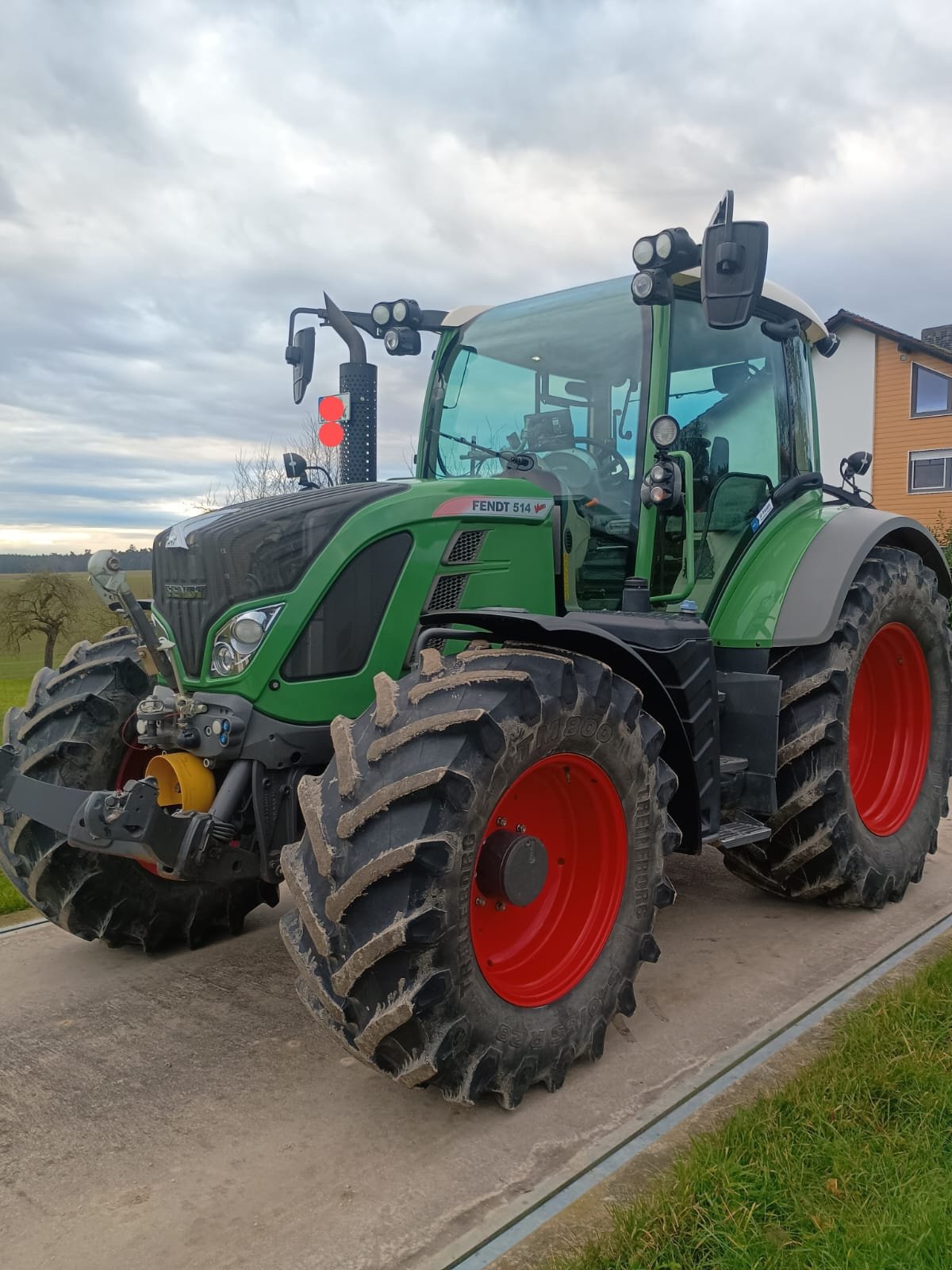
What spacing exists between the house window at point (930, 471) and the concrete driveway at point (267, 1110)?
2166 cm

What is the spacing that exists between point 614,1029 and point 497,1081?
688mm

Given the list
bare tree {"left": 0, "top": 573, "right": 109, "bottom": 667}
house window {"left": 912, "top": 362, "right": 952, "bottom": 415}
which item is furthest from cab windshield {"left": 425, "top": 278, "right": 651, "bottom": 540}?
bare tree {"left": 0, "top": 573, "right": 109, "bottom": 667}

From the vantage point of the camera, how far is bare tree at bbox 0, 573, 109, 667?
2969 centimetres

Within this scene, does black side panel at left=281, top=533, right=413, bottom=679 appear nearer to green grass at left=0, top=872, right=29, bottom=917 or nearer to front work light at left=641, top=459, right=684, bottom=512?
front work light at left=641, top=459, right=684, bottom=512

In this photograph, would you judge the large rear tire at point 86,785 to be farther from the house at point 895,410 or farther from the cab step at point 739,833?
the house at point 895,410

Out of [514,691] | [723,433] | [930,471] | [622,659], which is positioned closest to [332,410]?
[723,433]

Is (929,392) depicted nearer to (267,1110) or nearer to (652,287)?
(652,287)

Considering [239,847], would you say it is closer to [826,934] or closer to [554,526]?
[554,526]

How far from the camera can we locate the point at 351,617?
323 centimetres

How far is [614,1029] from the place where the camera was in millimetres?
3281

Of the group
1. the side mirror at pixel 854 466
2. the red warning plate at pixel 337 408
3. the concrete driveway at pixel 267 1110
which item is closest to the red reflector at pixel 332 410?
the red warning plate at pixel 337 408

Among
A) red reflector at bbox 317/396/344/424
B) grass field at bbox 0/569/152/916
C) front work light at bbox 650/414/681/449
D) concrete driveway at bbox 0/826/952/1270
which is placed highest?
red reflector at bbox 317/396/344/424

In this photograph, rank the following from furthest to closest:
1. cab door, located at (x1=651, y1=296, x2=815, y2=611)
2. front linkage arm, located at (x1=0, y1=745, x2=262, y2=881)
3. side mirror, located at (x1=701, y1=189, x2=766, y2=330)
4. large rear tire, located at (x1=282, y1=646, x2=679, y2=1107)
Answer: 1. cab door, located at (x1=651, y1=296, x2=815, y2=611)
2. side mirror, located at (x1=701, y1=189, x2=766, y2=330)
3. front linkage arm, located at (x1=0, y1=745, x2=262, y2=881)
4. large rear tire, located at (x1=282, y1=646, x2=679, y2=1107)

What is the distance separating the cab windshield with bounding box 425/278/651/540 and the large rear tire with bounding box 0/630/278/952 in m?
1.60
